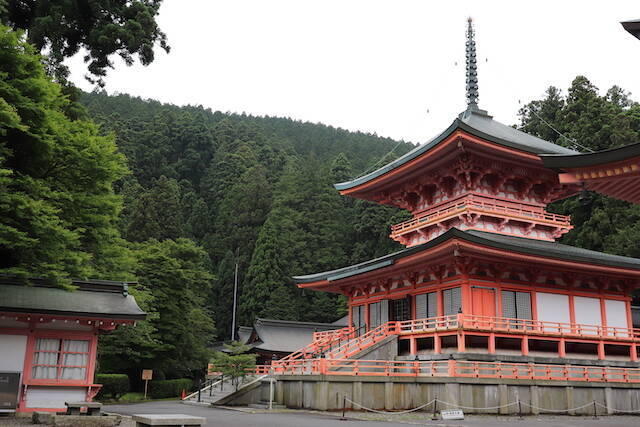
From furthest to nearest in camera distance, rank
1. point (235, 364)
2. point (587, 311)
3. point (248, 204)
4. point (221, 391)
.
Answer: point (248, 204) < point (221, 391) < point (235, 364) < point (587, 311)

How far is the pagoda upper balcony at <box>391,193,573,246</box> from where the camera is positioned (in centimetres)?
2720

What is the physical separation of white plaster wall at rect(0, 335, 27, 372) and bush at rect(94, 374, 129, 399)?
19.3 meters

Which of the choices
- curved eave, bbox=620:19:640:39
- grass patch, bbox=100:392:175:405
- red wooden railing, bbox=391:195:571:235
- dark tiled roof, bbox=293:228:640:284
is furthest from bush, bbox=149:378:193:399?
curved eave, bbox=620:19:640:39

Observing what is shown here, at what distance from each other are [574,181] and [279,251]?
61.4m

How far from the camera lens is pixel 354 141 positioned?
12388 cm

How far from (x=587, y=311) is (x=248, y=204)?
65245mm

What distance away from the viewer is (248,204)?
287 ft

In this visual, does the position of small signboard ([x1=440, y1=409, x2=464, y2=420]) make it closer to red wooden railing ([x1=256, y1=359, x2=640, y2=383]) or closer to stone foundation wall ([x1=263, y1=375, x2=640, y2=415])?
stone foundation wall ([x1=263, y1=375, x2=640, y2=415])

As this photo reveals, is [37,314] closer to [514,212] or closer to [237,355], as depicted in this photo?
[237,355]

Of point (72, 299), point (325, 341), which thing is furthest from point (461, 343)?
point (72, 299)

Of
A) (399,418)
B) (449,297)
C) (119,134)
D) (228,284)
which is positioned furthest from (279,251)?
(399,418)

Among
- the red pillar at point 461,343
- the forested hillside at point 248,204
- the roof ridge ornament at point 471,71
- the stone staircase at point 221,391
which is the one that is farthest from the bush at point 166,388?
the roof ridge ornament at point 471,71

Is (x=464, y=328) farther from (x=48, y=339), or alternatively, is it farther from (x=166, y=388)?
(x=166, y=388)

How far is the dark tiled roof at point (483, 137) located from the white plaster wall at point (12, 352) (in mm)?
18005
